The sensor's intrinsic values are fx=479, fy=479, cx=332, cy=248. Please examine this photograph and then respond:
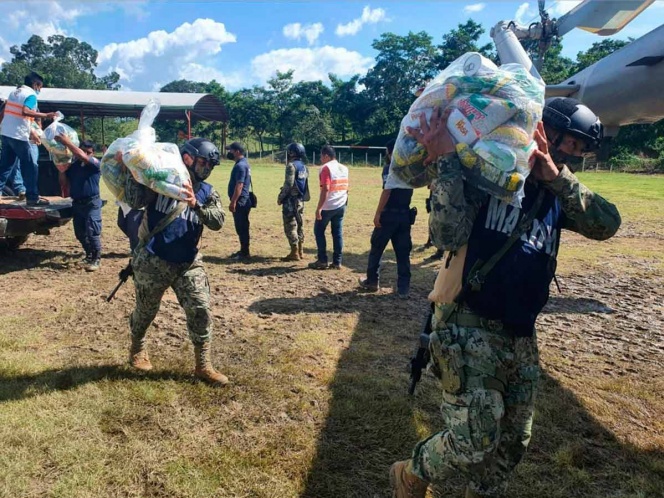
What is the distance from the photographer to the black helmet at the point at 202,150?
153 inches

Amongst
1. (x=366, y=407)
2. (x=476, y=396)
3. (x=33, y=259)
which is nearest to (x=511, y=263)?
(x=476, y=396)

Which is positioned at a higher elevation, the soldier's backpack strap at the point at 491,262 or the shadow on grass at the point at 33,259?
the soldier's backpack strap at the point at 491,262

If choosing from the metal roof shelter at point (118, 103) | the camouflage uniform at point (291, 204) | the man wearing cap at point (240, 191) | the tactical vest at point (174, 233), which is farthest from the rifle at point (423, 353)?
the metal roof shelter at point (118, 103)

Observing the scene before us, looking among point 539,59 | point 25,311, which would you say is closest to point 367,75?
point 539,59

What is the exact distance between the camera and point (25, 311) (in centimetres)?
549

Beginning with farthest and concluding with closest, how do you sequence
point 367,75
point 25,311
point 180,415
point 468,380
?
point 367,75
point 25,311
point 180,415
point 468,380

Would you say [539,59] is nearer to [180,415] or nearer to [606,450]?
[606,450]

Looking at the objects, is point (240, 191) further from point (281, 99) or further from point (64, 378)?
point (281, 99)

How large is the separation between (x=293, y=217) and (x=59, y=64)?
8899cm

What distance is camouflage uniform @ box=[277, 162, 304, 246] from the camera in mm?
7847

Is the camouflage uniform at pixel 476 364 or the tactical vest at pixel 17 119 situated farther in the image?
the tactical vest at pixel 17 119

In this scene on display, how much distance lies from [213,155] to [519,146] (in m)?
2.67

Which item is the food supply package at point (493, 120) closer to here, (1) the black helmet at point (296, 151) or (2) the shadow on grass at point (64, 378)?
(2) the shadow on grass at point (64, 378)

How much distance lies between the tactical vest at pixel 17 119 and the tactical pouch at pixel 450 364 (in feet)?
24.5
